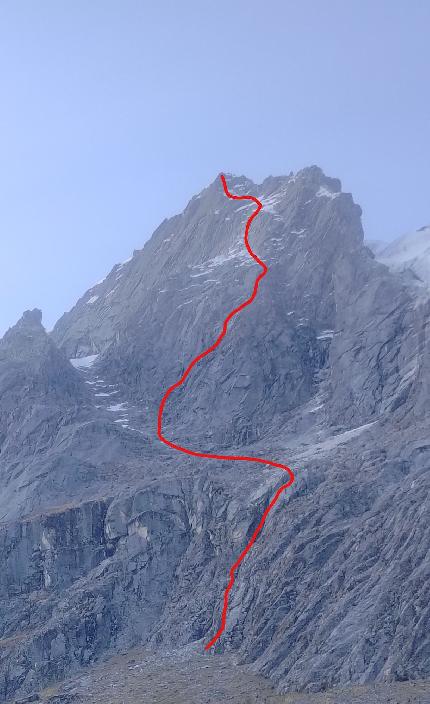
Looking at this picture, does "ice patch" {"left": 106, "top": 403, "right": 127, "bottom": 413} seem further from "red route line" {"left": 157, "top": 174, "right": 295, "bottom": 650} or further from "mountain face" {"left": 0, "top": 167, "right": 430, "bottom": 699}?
"red route line" {"left": 157, "top": 174, "right": 295, "bottom": 650}

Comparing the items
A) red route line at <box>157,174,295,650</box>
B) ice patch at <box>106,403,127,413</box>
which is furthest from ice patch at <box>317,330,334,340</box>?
ice patch at <box>106,403,127,413</box>

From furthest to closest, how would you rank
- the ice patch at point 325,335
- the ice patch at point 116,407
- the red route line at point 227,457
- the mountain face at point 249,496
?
1. the ice patch at point 116,407
2. the ice patch at point 325,335
3. the red route line at point 227,457
4. the mountain face at point 249,496

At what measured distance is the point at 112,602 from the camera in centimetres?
15138

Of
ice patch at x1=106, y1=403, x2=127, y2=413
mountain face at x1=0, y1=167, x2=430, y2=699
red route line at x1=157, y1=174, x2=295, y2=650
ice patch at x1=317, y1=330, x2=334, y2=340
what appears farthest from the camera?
ice patch at x1=106, y1=403, x2=127, y2=413

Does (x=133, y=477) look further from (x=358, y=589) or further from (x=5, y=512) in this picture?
(x=358, y=589)

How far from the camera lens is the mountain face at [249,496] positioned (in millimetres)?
130500

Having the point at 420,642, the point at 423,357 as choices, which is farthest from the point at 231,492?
the point at 420,642

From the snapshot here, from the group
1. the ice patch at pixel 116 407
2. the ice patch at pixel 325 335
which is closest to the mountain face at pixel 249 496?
the ice patch at pixel 325 335

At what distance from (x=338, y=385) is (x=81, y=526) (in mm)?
38359

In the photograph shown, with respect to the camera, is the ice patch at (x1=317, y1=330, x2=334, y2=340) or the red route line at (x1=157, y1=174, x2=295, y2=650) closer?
the red route line at (x1=157, y1=174, x2=295, y2=650)

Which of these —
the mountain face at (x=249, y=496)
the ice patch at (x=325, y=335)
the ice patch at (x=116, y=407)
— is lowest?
the mountain face at (x=249, y=496)

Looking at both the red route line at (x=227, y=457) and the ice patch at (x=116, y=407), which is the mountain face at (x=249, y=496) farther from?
the red route line at (x=227, y=457)

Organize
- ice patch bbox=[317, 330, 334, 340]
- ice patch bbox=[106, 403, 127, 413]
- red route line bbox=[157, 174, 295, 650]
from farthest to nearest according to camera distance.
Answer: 1. ice patch bbox=[106, 403, 127, 413]
2. ice patch bbox=[317, 330, 334, 340]
3. red route line bbox=[157, 174, 295, 650]

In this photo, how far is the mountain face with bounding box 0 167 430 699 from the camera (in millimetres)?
130500
